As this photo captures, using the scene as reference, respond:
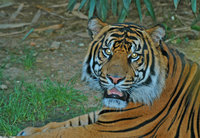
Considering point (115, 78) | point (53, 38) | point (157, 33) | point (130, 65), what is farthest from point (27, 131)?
point (53, 38)

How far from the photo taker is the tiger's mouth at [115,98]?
9.41 feet

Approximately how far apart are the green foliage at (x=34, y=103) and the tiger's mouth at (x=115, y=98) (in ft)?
3.47

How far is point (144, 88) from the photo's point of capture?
2916mm

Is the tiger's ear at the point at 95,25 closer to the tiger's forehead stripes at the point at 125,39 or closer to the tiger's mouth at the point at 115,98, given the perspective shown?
the tiger's forehead stripes at the point at 125,39

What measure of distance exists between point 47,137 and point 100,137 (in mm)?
477

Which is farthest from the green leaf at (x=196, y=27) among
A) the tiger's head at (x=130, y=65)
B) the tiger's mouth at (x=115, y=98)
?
the tiger's mouth at (x=115, y=98)

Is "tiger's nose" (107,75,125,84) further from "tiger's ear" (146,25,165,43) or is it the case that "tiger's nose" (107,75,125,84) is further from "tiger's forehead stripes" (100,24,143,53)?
"tiger's ear" (146,25,165,43)

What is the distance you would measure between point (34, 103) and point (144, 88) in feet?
4.56

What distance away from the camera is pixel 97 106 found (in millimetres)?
3973

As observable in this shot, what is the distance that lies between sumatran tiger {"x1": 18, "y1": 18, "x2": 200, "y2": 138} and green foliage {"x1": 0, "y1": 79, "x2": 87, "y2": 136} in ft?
2.79

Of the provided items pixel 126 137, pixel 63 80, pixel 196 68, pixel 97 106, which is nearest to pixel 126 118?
pixel 126 137

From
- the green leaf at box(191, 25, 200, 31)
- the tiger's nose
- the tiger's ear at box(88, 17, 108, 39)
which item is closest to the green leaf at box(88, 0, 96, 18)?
the green leaf at box(191, 25, 200, 31)

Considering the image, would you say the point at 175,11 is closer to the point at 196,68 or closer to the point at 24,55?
the point at 24,55

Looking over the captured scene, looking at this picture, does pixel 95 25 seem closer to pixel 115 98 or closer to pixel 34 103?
pixel 115 98
